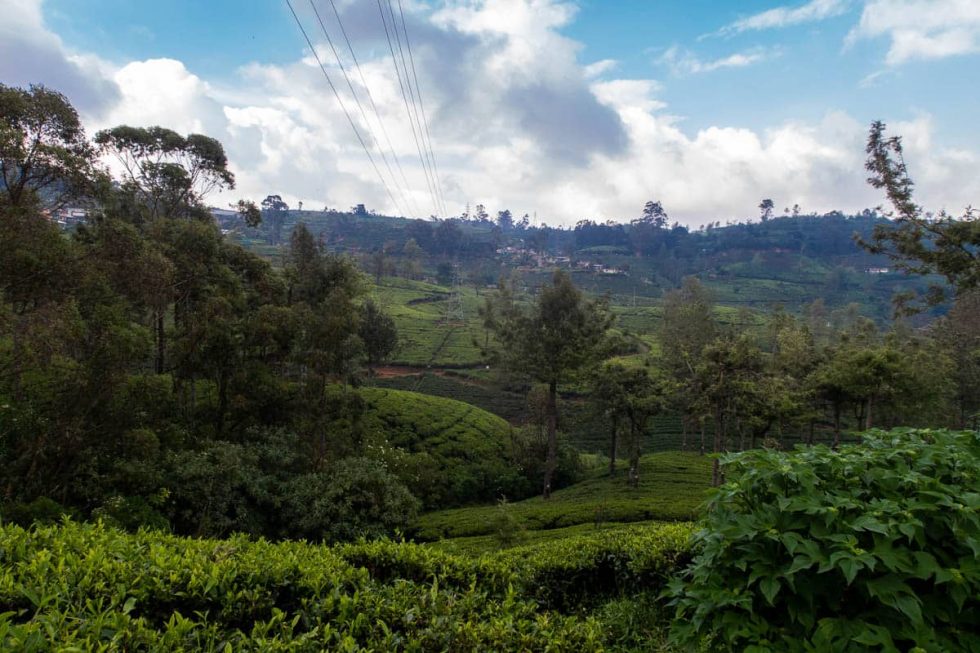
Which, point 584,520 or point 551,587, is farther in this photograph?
point 584,520

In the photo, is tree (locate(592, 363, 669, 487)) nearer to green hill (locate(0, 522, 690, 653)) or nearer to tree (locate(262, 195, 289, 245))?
green hill (locate(0, 522, 690, 653))

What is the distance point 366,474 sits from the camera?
13.8m

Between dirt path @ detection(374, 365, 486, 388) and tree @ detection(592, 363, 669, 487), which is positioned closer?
tree @ detection(592, 363, 669, 487)

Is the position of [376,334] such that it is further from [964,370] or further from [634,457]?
[964,370]

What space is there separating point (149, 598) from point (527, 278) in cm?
10296

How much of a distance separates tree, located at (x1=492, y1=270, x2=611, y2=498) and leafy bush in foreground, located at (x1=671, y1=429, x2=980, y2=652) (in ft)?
58.3

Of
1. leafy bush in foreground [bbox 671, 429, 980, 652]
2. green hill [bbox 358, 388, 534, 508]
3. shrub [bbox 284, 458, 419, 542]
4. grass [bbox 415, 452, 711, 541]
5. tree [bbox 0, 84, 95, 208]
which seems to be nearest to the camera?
leafy bush in foreground [bbox 671, 429, 980, 652]

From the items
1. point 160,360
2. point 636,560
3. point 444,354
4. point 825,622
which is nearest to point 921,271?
point 636,560

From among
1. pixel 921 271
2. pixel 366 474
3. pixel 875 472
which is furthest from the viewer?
pixel 921 271

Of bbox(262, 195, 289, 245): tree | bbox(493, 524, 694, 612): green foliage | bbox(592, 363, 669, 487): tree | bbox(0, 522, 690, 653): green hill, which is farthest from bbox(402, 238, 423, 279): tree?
bbox(0, 522, 690, 653): green hill

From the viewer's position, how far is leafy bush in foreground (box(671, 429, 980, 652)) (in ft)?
6.98

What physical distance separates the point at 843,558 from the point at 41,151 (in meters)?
14.5

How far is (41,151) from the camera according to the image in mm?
10820

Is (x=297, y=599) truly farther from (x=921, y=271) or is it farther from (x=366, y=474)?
(x=921, y=271)
